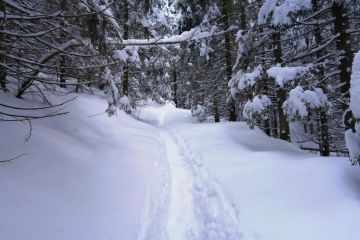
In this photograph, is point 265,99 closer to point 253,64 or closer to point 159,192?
point 253,64

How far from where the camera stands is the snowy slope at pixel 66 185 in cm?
429

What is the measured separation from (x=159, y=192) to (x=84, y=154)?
2086 mm

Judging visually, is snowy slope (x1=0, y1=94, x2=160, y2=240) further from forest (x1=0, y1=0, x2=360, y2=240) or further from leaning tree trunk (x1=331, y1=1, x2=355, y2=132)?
leaning tree trunk (x1=331, y1=1, x2=355, y2=132)

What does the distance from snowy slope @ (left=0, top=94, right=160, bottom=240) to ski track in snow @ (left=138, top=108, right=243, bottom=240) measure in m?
0.28

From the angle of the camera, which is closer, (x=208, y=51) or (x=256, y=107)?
(x=256, y=107)

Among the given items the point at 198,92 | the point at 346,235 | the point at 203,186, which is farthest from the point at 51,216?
the point at 198,92

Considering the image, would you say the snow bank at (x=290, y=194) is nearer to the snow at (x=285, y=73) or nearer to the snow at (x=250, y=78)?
the snow at (x=285, y=73)

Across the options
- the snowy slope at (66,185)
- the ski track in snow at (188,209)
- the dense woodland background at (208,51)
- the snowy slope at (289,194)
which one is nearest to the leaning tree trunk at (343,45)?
the dense woodland background at (208,51)

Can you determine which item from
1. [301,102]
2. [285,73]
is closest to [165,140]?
[285,73]

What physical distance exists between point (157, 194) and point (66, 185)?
2.01 m

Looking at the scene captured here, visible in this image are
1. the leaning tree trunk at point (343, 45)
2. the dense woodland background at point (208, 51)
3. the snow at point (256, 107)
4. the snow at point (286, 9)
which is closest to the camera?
the dense woodland background at point (208, 51)

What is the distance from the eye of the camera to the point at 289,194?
564cm

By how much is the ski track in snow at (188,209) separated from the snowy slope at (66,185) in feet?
0.92

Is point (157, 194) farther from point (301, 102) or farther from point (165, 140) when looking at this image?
point (165, 140)
